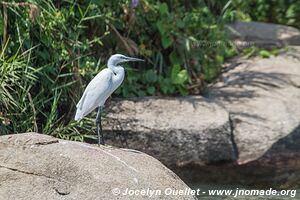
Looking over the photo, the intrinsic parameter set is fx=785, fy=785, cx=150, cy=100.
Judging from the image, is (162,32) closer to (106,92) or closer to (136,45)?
(136,45)

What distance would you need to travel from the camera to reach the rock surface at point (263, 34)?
9875mm

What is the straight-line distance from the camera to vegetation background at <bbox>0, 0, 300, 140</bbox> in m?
6.81

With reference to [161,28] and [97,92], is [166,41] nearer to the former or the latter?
[161,28]

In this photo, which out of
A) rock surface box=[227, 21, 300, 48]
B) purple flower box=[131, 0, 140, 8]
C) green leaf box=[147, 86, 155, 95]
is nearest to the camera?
purple flower box=[131, 0, 140, 8]

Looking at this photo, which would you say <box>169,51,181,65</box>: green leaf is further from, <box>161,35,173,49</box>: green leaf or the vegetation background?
<box>161,35,173,49</box>: green leaf

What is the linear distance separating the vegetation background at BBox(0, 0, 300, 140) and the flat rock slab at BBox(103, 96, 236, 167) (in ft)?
1.29

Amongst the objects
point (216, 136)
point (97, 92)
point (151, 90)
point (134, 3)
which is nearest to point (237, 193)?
point (216, 136)

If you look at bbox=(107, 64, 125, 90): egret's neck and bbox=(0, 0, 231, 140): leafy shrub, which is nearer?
bbox=(107, 64, 125, 90): egret's neck

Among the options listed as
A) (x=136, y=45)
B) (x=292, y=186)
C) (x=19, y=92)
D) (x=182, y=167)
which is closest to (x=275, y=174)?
(x=292, y=186)

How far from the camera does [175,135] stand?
23.8 feet

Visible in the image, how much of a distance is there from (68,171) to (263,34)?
561 centimetres

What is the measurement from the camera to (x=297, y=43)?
33.0ft

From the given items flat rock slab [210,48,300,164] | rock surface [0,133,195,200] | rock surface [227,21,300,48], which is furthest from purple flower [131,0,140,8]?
rock surface [0,133,195,200]

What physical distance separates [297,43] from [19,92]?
4.51m
